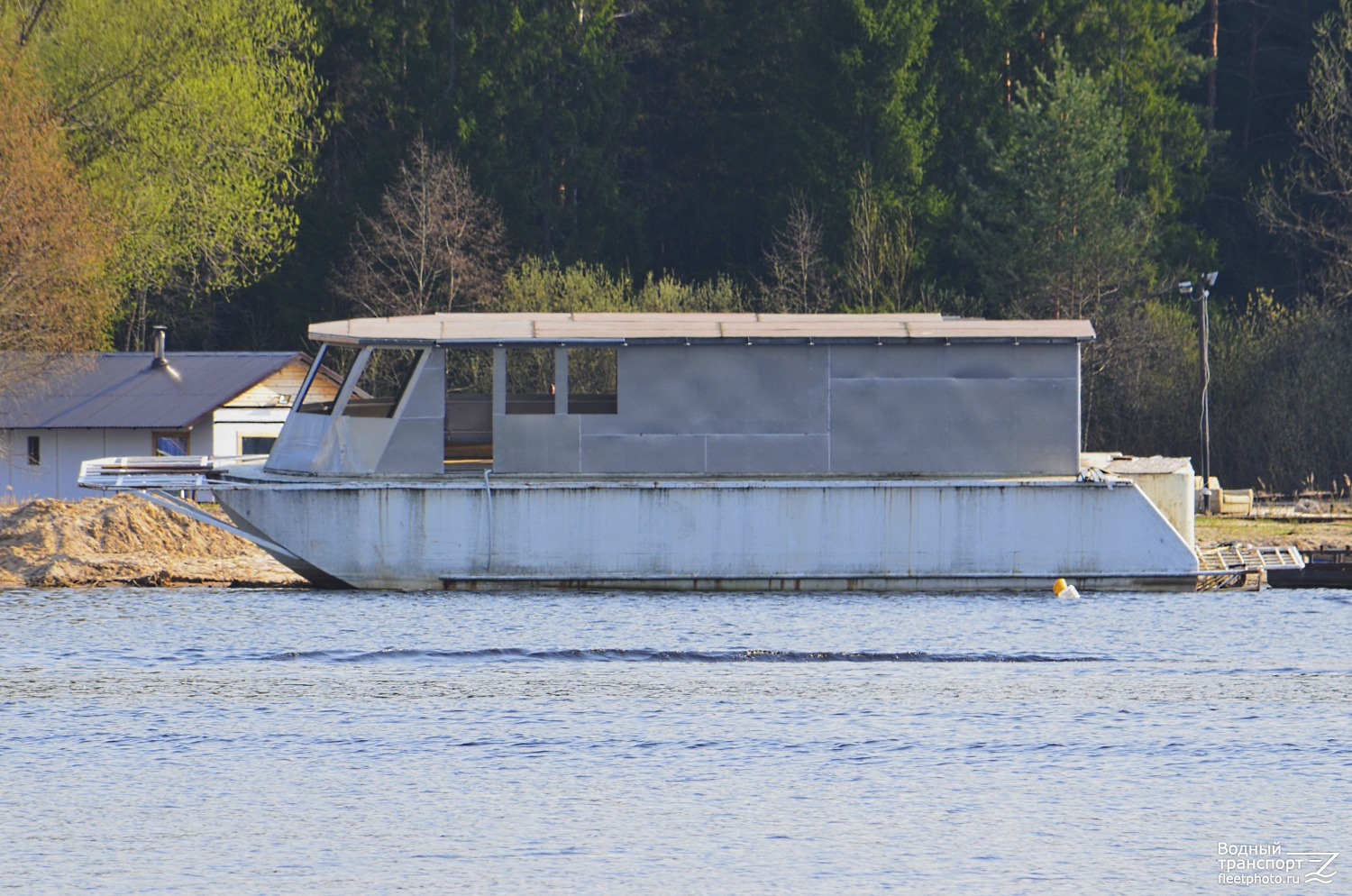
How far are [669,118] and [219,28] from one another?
22.5 metres

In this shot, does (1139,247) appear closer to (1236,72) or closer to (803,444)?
(1236,72)

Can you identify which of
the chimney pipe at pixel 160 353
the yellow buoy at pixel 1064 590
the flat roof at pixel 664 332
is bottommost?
the yellow buoy at pixel 1064 590

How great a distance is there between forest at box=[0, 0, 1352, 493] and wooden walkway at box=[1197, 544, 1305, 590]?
50.3ft

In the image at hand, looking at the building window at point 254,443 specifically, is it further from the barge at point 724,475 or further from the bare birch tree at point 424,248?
the barge at point 724,475

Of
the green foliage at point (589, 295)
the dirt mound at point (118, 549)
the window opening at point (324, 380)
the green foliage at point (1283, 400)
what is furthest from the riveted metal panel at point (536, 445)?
the green foliage at point (589, 295)

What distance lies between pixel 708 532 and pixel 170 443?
1998cm

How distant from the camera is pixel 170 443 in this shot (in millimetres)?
42438

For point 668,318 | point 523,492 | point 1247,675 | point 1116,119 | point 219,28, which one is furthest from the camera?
point 1116,119

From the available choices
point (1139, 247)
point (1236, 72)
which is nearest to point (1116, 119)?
point (1139, 247)

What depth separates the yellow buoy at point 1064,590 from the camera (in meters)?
26.6

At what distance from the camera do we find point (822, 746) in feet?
66.0

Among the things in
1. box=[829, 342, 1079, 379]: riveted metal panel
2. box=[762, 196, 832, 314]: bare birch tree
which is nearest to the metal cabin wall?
box=[829, 342, 1079, 379]: riveted metal panel

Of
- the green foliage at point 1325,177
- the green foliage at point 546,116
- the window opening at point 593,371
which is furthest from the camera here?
the green foliage at point 546,116

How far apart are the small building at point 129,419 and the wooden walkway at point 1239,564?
858 inches
